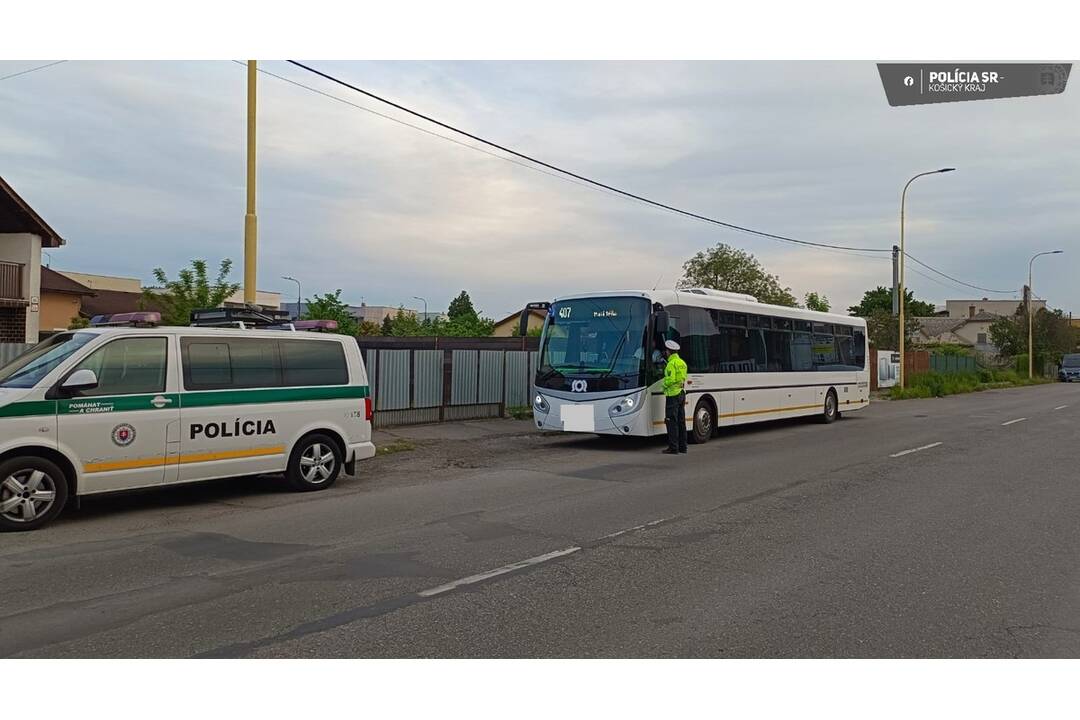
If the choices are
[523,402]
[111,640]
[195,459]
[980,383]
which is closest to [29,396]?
[195,459]

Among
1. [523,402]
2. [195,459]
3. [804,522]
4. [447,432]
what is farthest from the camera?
[523,402]

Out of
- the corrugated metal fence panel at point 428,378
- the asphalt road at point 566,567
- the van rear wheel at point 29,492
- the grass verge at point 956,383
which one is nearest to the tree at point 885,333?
the grass verge at point 956,383

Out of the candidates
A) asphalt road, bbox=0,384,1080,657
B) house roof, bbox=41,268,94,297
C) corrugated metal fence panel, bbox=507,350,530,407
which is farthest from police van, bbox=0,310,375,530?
house roof, bbox=41,268,94,297

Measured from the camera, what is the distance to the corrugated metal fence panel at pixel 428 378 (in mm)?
18219

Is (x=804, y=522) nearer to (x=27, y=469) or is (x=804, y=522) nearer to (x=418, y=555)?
(x=418, y=555)

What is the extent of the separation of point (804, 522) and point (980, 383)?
153 ft

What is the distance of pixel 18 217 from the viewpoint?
24812mm

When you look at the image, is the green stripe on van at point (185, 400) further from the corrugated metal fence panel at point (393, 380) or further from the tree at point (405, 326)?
the tree at point (405, 326)

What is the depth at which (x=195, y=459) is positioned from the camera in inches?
356

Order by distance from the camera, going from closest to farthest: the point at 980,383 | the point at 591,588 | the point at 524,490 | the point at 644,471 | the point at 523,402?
the point at 591,588
the point at 524,490
the point at 644,471
the point at 523,402
the point at 980,383

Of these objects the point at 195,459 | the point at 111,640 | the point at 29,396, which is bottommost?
the point at 111,640

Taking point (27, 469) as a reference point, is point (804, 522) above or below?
below

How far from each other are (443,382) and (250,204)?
22.5 ft

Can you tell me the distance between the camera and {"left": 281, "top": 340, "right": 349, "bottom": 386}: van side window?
10008mm
